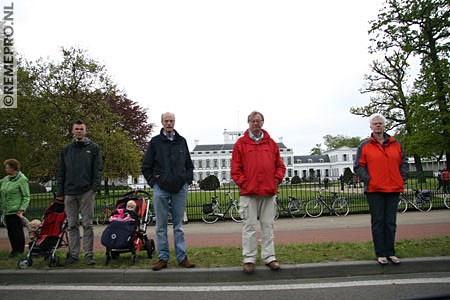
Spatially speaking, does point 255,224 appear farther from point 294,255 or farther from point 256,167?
point 294,255

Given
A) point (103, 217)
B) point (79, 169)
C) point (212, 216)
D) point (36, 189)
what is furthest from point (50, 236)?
point (36, 189)

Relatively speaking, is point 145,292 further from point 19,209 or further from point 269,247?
point 19,209

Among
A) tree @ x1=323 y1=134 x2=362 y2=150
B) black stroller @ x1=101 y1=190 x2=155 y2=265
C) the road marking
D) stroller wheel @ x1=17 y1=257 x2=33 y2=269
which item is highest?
tree @ x1=323 y1=134 x2=362 y2=150

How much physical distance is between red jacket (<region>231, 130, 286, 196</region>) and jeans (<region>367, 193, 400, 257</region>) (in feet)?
5.12

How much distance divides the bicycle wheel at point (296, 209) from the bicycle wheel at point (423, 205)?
4.67 m

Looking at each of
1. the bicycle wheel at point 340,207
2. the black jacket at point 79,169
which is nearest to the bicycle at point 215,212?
the bicycle wheel at point 340,207

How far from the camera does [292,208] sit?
13.8 metres

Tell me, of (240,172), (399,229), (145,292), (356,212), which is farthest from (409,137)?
(145,292)

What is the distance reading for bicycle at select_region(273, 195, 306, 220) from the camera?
1366 centimetres

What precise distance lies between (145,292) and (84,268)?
1.43 metres

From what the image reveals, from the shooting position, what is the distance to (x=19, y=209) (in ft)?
22.1

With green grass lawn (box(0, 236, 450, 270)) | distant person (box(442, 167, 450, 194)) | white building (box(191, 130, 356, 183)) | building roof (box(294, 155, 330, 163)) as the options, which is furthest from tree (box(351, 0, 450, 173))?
building roof (box(294, 155, 330, 163))

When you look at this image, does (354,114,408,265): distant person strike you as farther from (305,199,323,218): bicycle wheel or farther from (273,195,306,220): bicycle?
(305,199,323,218): bicycle wheel

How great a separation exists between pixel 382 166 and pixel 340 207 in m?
9.26
